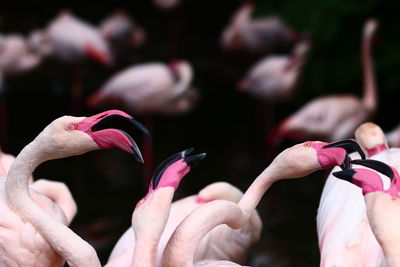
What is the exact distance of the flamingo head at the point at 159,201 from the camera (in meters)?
2.93

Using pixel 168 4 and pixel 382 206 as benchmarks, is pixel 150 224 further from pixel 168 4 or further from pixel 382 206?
pixel 168 4

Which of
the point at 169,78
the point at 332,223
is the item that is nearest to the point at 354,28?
the point at 169,78

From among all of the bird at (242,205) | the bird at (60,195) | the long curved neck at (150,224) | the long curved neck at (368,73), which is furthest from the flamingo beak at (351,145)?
the long curved neck at (368,73)

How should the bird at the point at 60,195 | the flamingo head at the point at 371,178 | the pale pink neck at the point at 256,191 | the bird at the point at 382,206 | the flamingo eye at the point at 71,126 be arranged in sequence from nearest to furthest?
the bird at the point at 382,206 < the flamingo head at the point at 371,178 < the flamingo eye at the point at 71,126 < the pale pink neck at the point at 256,191 < the bird at the point at 60,195

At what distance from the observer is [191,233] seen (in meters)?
3.02

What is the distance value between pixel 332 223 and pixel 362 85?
400cm

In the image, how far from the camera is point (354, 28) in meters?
7.16

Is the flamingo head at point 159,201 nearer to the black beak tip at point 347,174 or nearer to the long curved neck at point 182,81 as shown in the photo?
the black beak tip at point 347,174

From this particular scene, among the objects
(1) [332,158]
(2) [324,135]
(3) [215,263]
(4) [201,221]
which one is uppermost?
(1) [332,158]

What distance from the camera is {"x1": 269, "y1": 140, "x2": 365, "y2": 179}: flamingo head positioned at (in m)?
3.08

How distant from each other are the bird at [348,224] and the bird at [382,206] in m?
0.44

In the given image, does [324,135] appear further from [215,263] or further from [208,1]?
[208,1]

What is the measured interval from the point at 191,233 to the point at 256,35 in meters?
6.73

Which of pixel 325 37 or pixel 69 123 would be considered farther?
pixel 325 37
